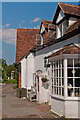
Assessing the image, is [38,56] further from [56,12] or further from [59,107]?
[59,107]

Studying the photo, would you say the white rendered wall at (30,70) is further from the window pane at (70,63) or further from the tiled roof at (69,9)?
the window pane at (70,63)

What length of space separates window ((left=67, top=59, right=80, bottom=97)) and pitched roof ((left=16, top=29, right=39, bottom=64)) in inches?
635

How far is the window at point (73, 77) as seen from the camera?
10070 mm

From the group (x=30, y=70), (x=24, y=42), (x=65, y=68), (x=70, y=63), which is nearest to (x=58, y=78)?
(x=65, y=68)

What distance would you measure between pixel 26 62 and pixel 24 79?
244cm

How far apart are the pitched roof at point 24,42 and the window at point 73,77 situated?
16.1 meters

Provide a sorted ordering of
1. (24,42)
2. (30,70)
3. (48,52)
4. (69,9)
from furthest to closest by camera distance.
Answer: (24,42) < (30,70) < (48,52) < (69,9)

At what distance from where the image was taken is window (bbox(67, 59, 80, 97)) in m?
10.1

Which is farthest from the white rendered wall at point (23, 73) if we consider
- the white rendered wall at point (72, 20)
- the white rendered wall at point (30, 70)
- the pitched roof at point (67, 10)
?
the white rendered wall at point (72, 20)

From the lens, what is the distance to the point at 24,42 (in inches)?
1070

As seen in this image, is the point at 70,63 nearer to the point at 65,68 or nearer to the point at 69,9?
the point at 65,68

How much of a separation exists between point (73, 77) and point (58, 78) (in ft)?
3.64

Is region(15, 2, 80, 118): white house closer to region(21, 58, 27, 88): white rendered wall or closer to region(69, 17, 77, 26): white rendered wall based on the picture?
region(69, 17, 77, 26): white rendered wall

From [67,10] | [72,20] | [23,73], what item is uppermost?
[67,10]
